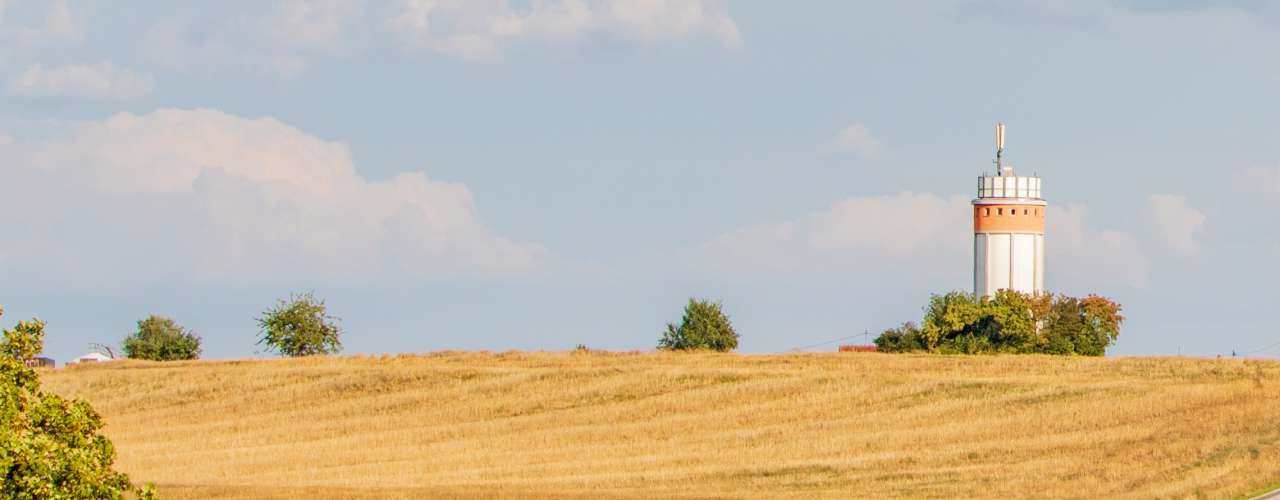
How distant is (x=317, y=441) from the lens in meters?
70.3

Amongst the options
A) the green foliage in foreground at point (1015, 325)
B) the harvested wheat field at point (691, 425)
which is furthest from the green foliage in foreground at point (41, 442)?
the green foliage in foreground at point (1015, 325)

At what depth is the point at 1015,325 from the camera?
4400 inches

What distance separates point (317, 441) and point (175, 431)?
8.15m

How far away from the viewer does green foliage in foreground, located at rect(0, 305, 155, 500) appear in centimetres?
2722

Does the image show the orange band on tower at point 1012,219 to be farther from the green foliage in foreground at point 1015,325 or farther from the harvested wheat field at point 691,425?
the harvested wheat field at point 691,425

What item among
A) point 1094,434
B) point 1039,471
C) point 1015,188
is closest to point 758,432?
point 1094,434

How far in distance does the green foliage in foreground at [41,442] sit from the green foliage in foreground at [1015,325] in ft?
286

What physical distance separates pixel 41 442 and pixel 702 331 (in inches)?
4068

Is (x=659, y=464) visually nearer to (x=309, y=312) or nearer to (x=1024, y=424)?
(x=1024, y=424)

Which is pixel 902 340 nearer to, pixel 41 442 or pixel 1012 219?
pixel 1012 219

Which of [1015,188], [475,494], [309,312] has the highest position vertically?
[1015,188]

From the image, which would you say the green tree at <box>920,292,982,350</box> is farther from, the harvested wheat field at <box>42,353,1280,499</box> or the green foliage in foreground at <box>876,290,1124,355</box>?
the harvested wheat field at <box>42,353,1280,499</box>

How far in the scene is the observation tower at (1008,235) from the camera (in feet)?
392

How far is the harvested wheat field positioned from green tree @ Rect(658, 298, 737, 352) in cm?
3719
